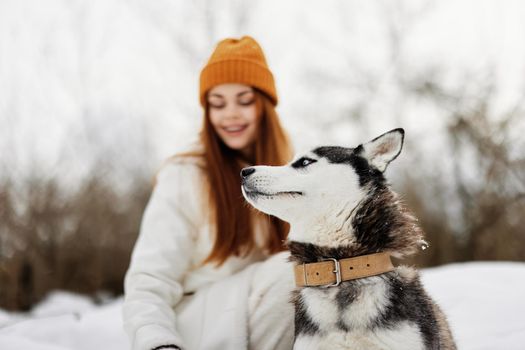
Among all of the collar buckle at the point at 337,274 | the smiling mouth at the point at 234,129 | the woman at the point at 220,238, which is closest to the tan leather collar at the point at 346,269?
the collar buckle at the point at 337,274

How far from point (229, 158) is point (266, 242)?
1.67ft

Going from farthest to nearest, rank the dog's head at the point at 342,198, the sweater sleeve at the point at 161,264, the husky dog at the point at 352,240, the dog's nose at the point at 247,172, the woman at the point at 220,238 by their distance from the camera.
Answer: the woman at the point at 220,238
the sweater sleeve at the point at 161,264
the dog's nose at the point at 247,172
the dog's head at the point at 342,198
the husky dog at the point at 352,240

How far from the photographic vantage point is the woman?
201 centimetres

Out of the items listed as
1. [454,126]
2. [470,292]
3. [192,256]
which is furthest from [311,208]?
[454,126]

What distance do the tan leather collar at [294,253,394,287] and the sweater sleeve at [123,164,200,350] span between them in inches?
25.7

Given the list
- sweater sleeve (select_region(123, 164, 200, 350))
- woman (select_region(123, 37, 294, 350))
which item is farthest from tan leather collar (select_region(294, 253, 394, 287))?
sweater sleeve (select_region(123, 164, 200, 350))

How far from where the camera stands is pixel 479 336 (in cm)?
221

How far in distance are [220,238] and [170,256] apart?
257mm

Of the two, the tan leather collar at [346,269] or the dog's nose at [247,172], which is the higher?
the dog's nose at [247,172]

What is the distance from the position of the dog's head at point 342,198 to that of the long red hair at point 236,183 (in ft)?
1.86

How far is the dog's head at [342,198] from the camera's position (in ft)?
5.30

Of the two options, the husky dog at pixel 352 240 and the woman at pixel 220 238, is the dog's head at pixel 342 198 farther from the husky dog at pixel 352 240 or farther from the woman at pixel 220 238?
the woman at pixel 220 238

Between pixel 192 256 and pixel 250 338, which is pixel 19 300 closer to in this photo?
pixel 192 256

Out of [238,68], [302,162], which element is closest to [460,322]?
[302,162]
